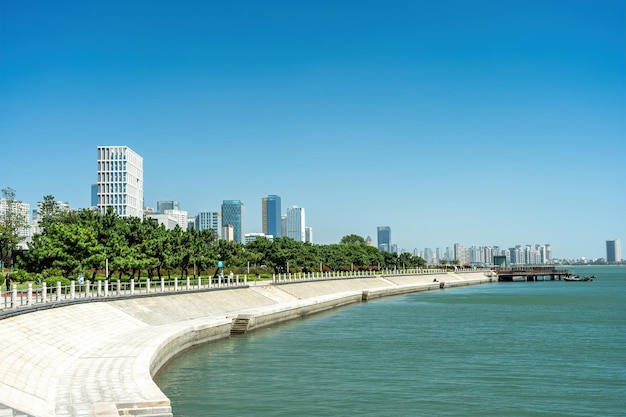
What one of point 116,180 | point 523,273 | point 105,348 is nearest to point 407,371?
point 105,348

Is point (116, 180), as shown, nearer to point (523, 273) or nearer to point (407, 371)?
point (523, 273)

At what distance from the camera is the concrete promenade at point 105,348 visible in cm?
1875

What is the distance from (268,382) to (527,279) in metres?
167

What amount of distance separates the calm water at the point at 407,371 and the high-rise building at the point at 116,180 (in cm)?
12738

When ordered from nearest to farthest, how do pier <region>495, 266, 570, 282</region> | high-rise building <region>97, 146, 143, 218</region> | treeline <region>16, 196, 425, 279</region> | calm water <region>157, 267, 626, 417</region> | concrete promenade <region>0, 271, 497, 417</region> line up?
concrete promenade <region>0, 271, 497, 417</region>, calm water <region>157, 267, 626, 417</region>, treeline <region>16, 196, 425, 279</region>, high-rise building <region>97, 146, 143, 218</region>, pier <region>495, 266, 570, 282</region>

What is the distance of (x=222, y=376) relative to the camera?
29.4m

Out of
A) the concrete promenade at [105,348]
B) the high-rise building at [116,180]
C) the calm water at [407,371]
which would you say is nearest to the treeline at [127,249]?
the concrete promenade at [105,348]

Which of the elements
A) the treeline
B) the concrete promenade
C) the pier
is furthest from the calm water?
the pier

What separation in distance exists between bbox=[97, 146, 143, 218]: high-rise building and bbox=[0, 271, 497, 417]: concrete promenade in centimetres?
12082

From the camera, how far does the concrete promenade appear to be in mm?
18755

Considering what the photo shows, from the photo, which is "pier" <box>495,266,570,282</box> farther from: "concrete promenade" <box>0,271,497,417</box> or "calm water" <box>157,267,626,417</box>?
"concrete promenade" <box>0,271,497,417</box>

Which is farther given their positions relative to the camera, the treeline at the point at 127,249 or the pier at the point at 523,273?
the pier at the point at 523,273

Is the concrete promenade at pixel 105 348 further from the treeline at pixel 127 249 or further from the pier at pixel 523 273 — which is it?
the pier at pixel 523 273

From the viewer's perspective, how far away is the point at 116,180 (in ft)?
562
